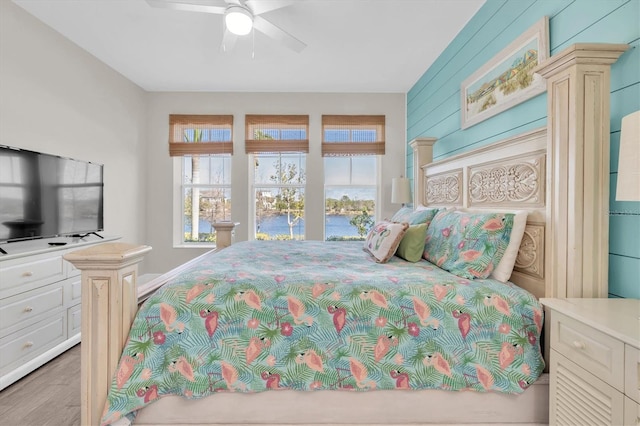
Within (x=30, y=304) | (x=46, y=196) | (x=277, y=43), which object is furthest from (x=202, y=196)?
(x=30, y=304)

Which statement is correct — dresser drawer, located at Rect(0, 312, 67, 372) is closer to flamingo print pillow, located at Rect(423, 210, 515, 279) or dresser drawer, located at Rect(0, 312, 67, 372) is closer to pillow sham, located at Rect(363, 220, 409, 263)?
pillow sham, located at Rect(363, 220, 409, 263)

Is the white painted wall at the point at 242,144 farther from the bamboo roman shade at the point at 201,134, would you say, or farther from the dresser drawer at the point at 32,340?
the dresser drawer at the point at 32,340

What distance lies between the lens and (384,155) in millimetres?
4195

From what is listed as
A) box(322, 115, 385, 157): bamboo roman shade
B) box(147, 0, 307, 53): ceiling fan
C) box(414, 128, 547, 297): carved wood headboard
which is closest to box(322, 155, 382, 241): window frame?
box(322, 115, 385, 157): bamboo roman shade

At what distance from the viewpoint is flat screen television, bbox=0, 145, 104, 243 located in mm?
2146

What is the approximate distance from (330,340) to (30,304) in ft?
7.01

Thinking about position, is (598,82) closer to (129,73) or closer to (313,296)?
(313,296)

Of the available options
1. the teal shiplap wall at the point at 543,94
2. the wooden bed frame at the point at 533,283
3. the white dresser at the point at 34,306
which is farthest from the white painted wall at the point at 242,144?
the wooden bed frame at the point at 533,283

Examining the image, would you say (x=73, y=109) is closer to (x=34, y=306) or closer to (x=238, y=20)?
(x=34, y=306)

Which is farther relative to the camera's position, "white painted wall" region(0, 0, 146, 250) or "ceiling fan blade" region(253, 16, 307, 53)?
"white painted wall" region(0, 0, 146, 250)

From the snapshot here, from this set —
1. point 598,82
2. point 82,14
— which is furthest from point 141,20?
point 598,82

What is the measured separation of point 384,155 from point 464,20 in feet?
6.06

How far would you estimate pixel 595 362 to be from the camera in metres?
1.01

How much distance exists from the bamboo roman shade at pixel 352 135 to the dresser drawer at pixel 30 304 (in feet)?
10.2
